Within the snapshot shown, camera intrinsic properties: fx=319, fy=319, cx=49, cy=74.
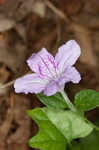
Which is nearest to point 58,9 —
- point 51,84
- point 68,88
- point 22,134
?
point 68,88

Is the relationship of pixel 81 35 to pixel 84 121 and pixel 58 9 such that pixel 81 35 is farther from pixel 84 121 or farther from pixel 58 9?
pixel 84 121

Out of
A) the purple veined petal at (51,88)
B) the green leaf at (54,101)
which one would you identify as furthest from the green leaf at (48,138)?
the purple veined petal at (51,88)

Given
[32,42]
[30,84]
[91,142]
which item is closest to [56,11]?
[32,42]

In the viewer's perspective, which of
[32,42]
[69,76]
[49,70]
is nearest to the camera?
[69,76]

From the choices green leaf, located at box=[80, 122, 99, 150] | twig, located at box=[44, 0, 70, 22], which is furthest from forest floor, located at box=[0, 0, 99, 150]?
green leaf, located at box=[80, 122, 99, 150]

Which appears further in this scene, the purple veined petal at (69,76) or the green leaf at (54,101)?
the green leaf at (54,101)

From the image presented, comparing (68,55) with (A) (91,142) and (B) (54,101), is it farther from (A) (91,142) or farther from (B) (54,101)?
(A) (91,142)

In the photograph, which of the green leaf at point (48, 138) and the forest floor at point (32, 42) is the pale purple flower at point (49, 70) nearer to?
the green leaf at point (48, 138)
